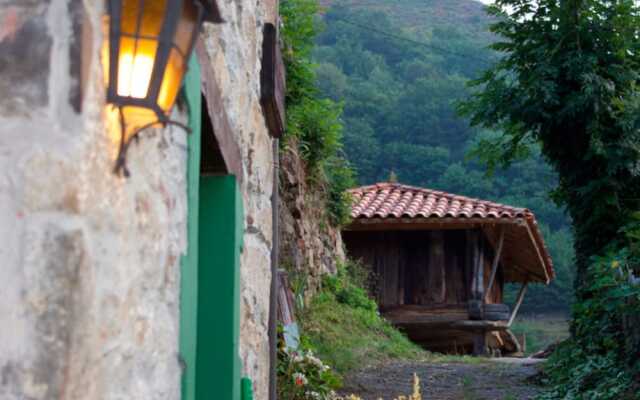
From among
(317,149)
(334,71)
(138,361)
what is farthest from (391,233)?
(334,71)

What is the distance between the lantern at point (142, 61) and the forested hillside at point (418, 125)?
916 inches

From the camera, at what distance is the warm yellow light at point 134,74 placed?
68.3 inches

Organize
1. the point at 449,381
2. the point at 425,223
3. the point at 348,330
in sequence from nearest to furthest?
the point at 449,381, the point at 348,330, the point at 425,223

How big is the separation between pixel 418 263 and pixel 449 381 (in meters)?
5.63

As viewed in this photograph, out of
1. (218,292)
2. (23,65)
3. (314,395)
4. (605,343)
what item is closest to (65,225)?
(23,65)

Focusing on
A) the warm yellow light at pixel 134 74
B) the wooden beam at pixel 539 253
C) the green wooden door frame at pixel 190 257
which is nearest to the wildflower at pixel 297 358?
the green wooden door frame at pixel 190 257

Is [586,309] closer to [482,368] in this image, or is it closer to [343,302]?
[482,368]

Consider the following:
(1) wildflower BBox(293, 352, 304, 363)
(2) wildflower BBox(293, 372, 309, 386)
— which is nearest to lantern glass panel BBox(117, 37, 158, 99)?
(2) wildflower BBox(293, 372, 309, 386)

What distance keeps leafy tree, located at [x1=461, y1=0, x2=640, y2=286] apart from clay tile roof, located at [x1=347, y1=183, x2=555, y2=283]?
8.73 feet

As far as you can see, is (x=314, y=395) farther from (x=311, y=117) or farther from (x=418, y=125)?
(x=418, y=125)

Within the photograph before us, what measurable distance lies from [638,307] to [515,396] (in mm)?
1772

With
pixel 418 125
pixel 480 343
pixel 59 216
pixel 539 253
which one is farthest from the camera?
pixel 418 125

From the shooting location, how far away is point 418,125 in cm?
3356

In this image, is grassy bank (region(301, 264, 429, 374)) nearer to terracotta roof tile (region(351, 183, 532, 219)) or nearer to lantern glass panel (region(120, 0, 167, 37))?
terracotta roof tile (region(351, 183, 532, 219))
